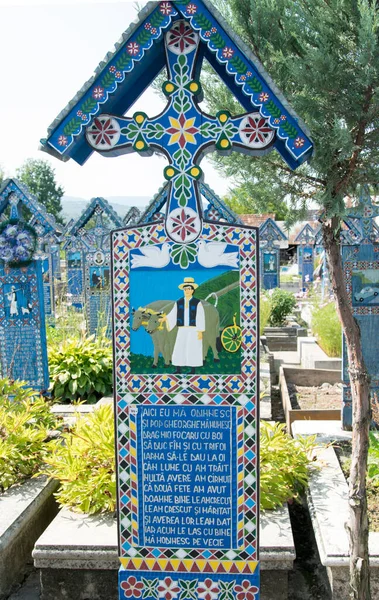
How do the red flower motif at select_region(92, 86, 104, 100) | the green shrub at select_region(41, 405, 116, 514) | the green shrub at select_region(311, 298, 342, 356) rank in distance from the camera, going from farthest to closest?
the green shrub at select_region(311, 298, 342, 356) < the green shrub at select_region(41, 405, 116, 514) < the red flower motif at select_region(92, 86, 104, 100)

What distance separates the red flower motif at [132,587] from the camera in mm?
2947

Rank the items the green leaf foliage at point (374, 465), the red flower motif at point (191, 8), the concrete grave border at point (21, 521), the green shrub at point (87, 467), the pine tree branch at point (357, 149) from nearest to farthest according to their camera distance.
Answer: the red flower motif at point (191, 8)
the pine tree branch at point (357, 149)
the concrete grave border at point (21, 521)
the green shrub at point (87, 467)
the green leaf foliage at point (374, 465)

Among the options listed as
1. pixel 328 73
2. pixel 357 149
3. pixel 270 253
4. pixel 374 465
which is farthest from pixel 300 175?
pixel 270 253

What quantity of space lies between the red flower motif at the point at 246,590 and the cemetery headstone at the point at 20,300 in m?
4.45

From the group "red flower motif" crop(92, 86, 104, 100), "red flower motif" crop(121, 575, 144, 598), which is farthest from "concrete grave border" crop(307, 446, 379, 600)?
"red flower motif" crop(92, 86, 104, 100)

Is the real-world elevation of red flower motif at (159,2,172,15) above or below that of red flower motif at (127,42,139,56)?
above

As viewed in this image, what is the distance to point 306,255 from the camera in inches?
852

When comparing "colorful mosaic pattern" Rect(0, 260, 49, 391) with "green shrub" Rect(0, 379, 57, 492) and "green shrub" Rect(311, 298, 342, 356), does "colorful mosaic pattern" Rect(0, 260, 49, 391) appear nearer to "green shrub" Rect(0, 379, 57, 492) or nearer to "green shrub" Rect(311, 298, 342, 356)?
"green shrub" Rect(0, 379, 57, 492)

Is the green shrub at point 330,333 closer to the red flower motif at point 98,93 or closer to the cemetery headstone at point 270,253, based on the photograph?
the cemetery headstone at point 270,253

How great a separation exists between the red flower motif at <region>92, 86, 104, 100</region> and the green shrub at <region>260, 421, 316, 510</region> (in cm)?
264

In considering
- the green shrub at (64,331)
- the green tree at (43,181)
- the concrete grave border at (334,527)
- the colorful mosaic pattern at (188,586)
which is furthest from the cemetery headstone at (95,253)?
the green tree at (43,181)

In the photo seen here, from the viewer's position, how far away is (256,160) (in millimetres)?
3576

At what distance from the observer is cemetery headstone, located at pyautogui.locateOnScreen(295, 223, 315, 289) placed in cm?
2102

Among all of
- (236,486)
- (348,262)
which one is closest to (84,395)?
(348,262)
